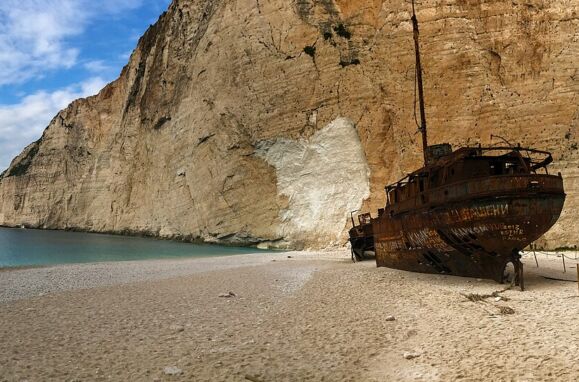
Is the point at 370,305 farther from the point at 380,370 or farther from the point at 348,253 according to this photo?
the point at 348,253

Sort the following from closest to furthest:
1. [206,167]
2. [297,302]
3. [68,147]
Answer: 1. [297,302]
2. [206,167]
3. [68,147]

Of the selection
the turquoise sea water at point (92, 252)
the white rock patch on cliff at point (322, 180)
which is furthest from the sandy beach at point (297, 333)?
the white rock patch on cliff at point (322, 180)

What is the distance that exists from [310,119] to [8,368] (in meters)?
32.6

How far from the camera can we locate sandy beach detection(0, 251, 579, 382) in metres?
5.34

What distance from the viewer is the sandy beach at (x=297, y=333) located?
17.5ft

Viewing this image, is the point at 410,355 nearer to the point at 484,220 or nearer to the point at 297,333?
the point at 297,333

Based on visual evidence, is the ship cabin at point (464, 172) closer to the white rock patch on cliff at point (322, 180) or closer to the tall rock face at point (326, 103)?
the tall rock face at point (326, 103)

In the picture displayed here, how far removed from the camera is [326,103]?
3644 cm

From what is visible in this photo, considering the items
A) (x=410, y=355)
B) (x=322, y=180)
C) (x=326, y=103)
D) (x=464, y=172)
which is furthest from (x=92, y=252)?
(x=410, y=355)

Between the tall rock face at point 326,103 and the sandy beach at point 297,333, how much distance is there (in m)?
19.5

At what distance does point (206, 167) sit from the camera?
4312 cm

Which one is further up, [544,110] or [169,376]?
[544,110]

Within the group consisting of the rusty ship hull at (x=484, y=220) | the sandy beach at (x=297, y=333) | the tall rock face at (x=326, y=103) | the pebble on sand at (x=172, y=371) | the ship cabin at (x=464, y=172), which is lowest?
the pebble on sand at (x=172, y=371)

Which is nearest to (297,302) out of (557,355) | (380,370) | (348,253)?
(380,370)
